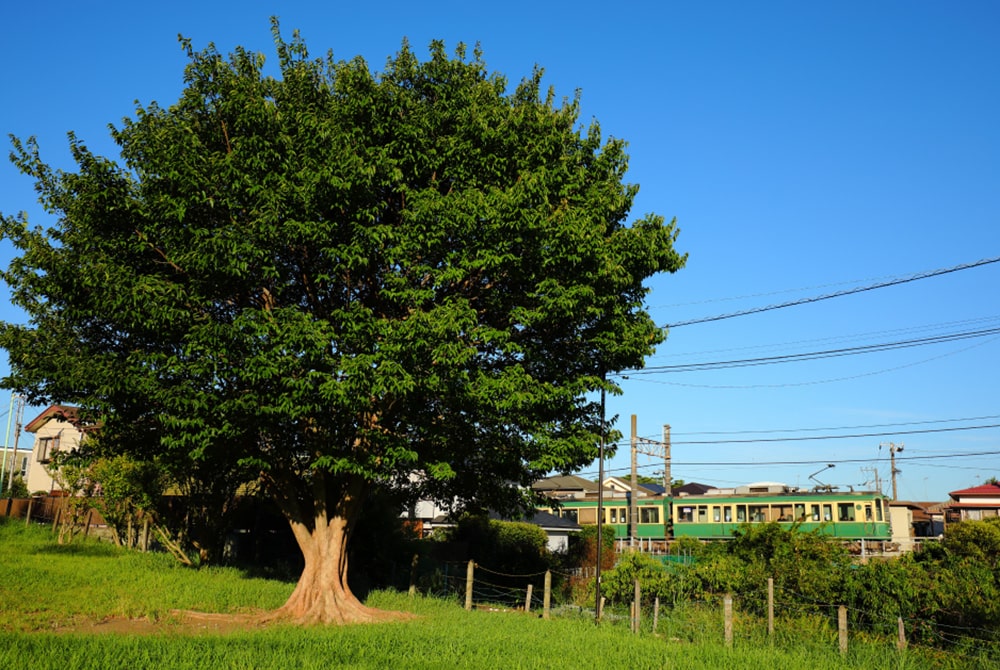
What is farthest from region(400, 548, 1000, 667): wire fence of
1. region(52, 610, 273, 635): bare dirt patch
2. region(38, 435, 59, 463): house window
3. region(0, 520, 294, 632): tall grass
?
region(38, 435, 59, 463): house window

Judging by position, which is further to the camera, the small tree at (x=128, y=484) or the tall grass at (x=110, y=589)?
the small tree at (x=128, y=484)

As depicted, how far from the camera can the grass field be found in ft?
40.7

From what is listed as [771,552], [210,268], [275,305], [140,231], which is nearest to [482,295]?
[275,305]

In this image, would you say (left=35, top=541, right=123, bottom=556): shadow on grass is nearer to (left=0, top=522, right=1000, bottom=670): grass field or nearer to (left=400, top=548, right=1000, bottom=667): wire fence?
(left=0, top=522, right=1000, bottom=670): grass field

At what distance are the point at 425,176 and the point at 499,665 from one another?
1084cm

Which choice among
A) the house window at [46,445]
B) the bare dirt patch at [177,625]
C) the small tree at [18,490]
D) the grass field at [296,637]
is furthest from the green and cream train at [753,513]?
the small tree at [18,490]

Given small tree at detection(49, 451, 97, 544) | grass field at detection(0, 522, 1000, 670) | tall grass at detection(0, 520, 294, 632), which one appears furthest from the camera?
small tree at detection(49, 451, 97, 544)

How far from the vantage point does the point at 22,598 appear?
18328 mm

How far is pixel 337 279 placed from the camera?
57.8 ft

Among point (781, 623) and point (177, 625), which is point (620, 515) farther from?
point (177, 625)

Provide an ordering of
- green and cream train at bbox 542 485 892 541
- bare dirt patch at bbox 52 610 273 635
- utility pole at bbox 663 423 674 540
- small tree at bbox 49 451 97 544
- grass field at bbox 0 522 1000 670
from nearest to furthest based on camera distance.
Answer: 1. grass field at bbox 0 522 1000 670
2. bare dirt patch at bbox 52 610 273 635
3. small tree at bbox 49 451 97 544
4. green and cream train at bbox 542 485 892 541
5. utility pole at bbox 663 423 674 540

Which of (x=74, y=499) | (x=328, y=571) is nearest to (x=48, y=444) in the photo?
(x=74, y=499)

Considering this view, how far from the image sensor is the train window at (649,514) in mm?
45653

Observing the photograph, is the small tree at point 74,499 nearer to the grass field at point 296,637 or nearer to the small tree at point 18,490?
the grass field at point 296,637
